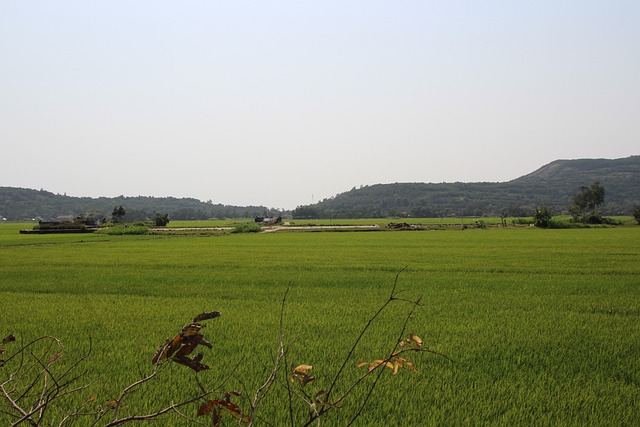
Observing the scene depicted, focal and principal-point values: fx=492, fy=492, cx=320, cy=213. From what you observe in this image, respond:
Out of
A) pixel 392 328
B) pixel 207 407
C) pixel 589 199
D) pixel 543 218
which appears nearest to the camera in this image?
pixel 207 407

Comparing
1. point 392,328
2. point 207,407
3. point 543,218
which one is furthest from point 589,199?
point 207,407

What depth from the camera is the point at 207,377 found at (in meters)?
6.48

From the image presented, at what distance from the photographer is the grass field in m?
5.69

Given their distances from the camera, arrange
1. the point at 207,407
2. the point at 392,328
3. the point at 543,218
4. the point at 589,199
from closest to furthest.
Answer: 1. the point at 207,407
2. the point at 392,328
3. the point at 543,218
4. the point at 589,199

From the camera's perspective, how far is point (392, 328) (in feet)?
30.5

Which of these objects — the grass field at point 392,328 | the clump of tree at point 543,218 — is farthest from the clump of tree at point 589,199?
the grass field at point 392,328

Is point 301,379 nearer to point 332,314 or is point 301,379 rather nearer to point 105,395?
point 105,395

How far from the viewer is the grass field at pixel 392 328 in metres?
5.69

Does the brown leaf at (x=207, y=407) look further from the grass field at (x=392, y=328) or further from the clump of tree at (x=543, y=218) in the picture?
the clump of tree at (x=543, y=218)

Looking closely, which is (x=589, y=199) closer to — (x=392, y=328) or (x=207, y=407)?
(x=392, y=328)

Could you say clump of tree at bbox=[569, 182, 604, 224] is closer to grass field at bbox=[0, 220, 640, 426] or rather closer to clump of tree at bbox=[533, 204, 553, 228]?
clump of tree at bbox=[533, 204, 553, 228]

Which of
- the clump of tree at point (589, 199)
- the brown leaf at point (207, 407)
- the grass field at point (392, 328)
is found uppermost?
the clump of tree at point (589, 199)

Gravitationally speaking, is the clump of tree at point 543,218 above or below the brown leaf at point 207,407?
below

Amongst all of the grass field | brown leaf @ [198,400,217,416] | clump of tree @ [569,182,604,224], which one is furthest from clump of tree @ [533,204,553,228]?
brown leaf @ [198,400,217,416]
